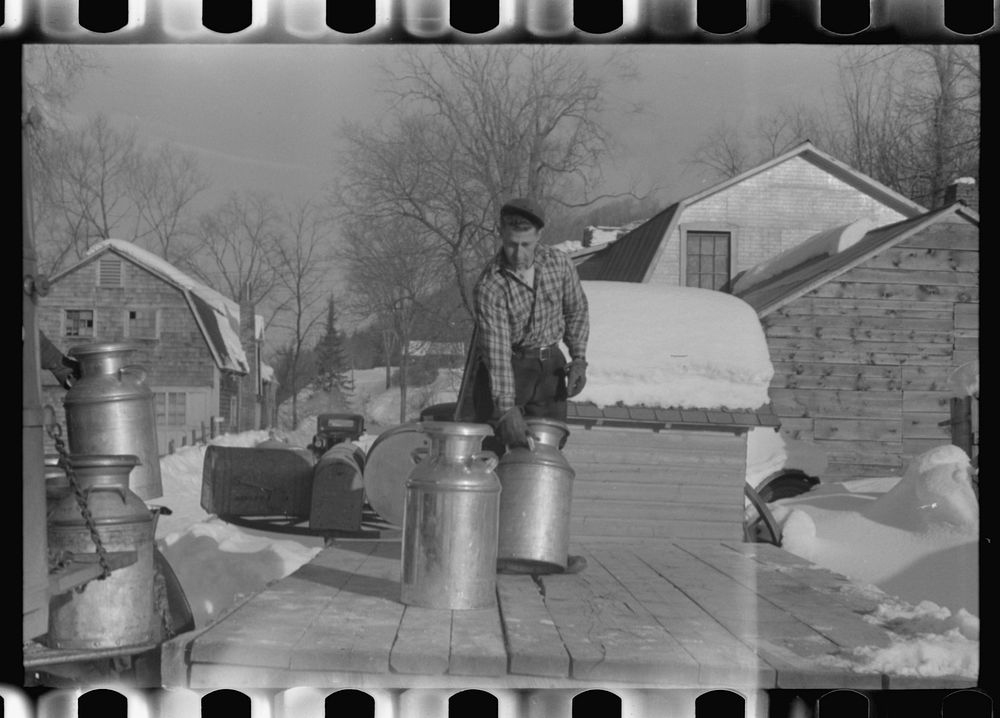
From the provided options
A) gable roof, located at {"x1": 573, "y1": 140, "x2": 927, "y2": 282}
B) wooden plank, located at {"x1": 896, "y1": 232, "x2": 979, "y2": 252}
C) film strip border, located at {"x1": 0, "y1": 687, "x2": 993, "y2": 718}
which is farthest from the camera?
gable roof, located at {"x1": 573, "y1": 140, "x2": 927, "y2": 282}

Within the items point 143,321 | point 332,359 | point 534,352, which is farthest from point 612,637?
point 332,359

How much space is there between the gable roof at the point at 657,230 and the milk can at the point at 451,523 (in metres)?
12.2

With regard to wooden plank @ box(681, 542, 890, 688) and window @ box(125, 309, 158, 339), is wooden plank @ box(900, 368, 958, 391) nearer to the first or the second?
window @ box(125, 309, 158, 339)

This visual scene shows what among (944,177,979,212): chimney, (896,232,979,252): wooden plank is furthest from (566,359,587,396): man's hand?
(944,177,979,212): chimney

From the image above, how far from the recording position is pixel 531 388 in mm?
5250

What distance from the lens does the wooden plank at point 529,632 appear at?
331 centimetres

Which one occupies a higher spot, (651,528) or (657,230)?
(657,230)

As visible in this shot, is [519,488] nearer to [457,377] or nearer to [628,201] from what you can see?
[628,201]

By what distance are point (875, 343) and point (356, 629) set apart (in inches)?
527

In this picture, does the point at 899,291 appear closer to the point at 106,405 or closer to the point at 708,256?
the point at 708,256

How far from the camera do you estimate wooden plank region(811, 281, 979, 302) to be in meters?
14.8

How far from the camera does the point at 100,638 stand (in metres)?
3.84

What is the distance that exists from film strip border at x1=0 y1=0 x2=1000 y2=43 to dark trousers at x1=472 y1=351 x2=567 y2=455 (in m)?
2.13
